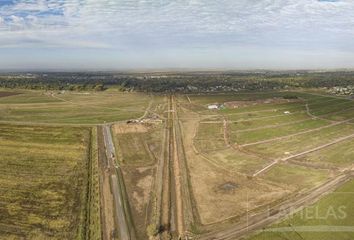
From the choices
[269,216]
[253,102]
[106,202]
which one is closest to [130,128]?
[106,202]

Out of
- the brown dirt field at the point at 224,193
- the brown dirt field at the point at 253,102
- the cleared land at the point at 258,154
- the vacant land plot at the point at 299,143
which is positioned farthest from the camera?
the brown dirt field at the point at 253,102

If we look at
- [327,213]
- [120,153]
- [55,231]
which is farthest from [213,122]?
[55,231]

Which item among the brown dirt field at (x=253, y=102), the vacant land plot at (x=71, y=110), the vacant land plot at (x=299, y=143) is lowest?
the vacant land plot at (x=299, y=143)

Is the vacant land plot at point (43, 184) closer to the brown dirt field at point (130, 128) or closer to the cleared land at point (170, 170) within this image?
the cleared land at point (170, 170)

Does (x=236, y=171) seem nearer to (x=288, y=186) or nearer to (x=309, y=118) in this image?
(x=288, y=186)

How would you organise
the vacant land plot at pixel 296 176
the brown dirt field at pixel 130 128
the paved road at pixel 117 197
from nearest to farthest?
the paved road at pixel 117 197 < the vacant land plot at pixel 296 176 < the brown dirt field at pixel 130 128

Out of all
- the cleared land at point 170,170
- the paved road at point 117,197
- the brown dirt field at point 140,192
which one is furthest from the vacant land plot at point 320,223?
the paved road at point 117,197
